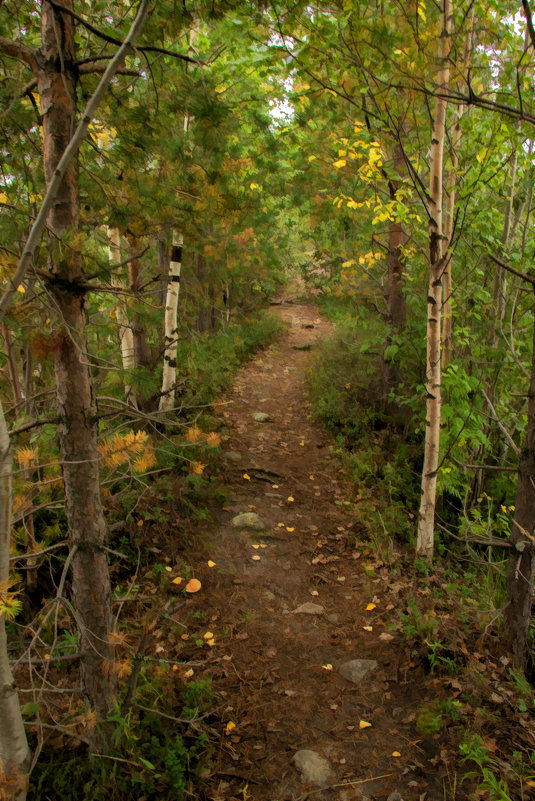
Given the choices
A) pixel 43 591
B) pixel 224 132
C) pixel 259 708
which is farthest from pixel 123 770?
pixel 224 132

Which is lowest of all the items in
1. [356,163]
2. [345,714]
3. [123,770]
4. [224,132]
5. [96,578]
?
[345,714]

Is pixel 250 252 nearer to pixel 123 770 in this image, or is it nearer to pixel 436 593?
pixel 436 593

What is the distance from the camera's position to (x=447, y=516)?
6.92 m

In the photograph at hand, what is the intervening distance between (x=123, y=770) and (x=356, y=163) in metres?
8.06

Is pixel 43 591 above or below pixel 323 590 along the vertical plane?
above

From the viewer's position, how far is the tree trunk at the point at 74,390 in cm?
246

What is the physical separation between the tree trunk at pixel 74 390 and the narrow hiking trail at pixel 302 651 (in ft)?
4.01

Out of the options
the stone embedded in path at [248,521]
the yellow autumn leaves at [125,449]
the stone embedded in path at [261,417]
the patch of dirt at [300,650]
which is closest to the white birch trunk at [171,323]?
the patch of dirt at [300,650]

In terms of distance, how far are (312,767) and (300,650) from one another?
111 cm

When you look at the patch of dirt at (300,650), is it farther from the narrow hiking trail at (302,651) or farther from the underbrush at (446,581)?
the underbrush at (446,581)

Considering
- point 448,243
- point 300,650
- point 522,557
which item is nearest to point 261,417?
point 448,243

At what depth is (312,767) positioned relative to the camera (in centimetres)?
336

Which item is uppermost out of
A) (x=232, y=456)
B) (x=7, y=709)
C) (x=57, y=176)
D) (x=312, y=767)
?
(x=57, y=176)

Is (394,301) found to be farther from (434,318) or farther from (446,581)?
(446,581)
